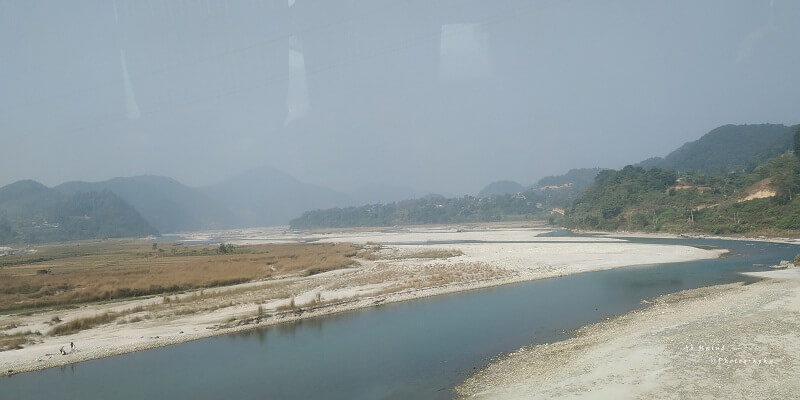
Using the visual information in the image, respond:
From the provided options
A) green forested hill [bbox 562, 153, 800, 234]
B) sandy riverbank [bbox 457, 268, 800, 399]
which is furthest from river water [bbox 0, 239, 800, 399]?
green forested hill [bbox 562, 153, 800, 234]

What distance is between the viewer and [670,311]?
2177cm

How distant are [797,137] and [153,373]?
97023 mm

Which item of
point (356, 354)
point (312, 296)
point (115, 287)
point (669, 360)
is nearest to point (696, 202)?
point (312, 296)

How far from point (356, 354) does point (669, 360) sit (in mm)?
11167

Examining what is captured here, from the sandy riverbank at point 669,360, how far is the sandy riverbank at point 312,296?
46.6 ft

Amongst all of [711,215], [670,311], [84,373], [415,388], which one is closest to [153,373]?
[84,373]

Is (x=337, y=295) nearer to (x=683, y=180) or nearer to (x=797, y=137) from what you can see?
(x=797, y=137)

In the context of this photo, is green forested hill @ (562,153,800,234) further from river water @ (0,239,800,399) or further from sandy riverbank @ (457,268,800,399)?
sandy riverbank @ (457,268,800,399)

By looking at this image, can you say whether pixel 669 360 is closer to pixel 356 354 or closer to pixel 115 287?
pixel 356 354

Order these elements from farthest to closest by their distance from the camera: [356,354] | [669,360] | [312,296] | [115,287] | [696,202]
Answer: [696,202]
[115,287]
[312,296]
[356,354]
[669,360]

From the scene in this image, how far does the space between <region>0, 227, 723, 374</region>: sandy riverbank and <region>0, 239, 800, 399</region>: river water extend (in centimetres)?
138

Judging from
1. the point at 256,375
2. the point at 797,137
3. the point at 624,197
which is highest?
the point at 797,137

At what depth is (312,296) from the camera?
3189 centimetres

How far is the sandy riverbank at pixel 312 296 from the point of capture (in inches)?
860
